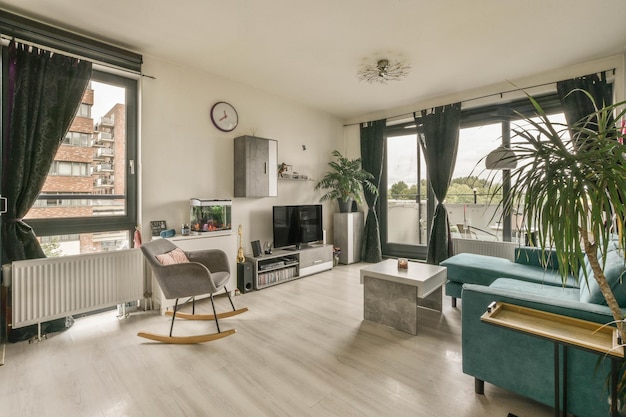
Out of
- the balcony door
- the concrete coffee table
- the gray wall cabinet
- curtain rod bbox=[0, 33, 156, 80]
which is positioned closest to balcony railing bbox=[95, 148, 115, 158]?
curtain rod bbox=[0, 33, 156, 80]

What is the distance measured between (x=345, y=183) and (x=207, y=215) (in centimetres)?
239

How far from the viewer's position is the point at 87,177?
2.95 m

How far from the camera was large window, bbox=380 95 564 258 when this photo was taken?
13.6ft

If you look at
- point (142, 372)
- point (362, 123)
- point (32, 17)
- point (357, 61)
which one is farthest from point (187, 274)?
point (362, 123)

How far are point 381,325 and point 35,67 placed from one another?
3.91m

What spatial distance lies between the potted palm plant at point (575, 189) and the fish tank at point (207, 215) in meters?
3.03

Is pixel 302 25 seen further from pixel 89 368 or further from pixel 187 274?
pixel 89 368

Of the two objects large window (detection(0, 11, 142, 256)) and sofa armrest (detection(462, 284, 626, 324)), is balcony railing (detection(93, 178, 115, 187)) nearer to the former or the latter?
large window (detection(0, 11, 142, 256))

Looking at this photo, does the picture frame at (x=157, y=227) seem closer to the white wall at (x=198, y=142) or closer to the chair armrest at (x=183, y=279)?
the white wall at (x=198, y=142)

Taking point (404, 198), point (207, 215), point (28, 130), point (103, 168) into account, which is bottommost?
point (207, 215)

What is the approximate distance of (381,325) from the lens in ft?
8.89

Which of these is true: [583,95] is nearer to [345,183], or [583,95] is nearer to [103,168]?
[345,183]

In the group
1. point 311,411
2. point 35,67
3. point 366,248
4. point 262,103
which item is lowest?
point 311,411

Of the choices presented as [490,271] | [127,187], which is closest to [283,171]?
[127,187]
